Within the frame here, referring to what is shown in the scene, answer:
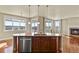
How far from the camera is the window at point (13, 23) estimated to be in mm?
2525

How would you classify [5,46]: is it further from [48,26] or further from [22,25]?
[48,26]

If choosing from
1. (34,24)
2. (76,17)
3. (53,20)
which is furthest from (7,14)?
(76,17)

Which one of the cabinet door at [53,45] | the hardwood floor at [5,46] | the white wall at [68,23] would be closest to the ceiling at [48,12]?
the white wall at [68,23]

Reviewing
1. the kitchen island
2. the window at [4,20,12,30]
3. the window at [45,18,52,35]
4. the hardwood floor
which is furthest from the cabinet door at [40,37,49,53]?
the window at [4,20,12,30]

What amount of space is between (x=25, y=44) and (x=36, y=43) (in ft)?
1.32

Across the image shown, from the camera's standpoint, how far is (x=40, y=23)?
277 centimetres

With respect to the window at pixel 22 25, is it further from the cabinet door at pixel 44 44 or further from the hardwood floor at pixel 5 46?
the cabinet door at pixel 44 44

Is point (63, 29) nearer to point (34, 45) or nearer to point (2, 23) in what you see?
point (34, 45)

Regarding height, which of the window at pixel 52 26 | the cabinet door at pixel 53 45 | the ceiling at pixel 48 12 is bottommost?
the cabinet door at pixel 53 45

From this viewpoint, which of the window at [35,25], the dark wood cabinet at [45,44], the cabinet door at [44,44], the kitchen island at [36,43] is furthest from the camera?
the cabinet door at [44,44]

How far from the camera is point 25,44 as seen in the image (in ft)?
10.1

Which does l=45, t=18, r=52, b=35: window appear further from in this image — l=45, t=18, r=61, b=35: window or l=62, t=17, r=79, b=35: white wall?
l=62, t=17, r=79, b=35: white wall

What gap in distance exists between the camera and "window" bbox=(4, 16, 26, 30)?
253 cm
